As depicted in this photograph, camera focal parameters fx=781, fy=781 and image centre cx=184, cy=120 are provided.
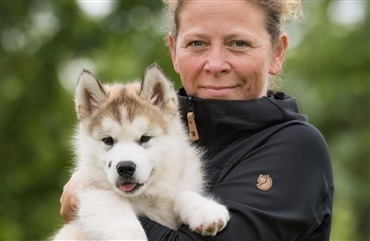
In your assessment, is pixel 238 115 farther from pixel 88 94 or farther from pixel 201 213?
pixel 88 94

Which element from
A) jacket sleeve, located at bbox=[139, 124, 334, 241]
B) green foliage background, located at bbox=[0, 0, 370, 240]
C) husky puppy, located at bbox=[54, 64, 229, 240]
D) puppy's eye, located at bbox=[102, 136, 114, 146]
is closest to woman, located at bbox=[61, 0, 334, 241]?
jacket sleeve, located at bbox=[139, 124, 334, 241]

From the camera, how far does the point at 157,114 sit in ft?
15.3

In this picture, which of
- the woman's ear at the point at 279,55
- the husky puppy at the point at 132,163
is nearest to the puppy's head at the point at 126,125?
the husky puppy at the point at 132,163

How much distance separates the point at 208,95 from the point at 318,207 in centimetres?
98

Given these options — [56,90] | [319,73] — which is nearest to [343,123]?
[319,73]

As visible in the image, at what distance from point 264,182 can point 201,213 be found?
0.37 meters

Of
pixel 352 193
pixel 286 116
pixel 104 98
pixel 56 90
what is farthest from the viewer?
pixel 352 193

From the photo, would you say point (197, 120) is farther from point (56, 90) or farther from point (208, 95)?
point (56, 90)

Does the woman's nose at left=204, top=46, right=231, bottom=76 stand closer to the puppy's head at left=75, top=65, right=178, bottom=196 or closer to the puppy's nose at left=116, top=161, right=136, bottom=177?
the puppy's head at left=75, top=65, right=178, bottom=196

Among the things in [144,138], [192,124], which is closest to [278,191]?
[192,124]

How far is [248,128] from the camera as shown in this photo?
14.5ft

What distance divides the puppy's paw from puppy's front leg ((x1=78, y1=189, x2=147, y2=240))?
28 centimetres

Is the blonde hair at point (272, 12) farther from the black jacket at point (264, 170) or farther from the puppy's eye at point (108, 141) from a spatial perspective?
the puppy's eye at point (108, 141)

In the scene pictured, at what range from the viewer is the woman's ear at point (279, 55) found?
493cm
